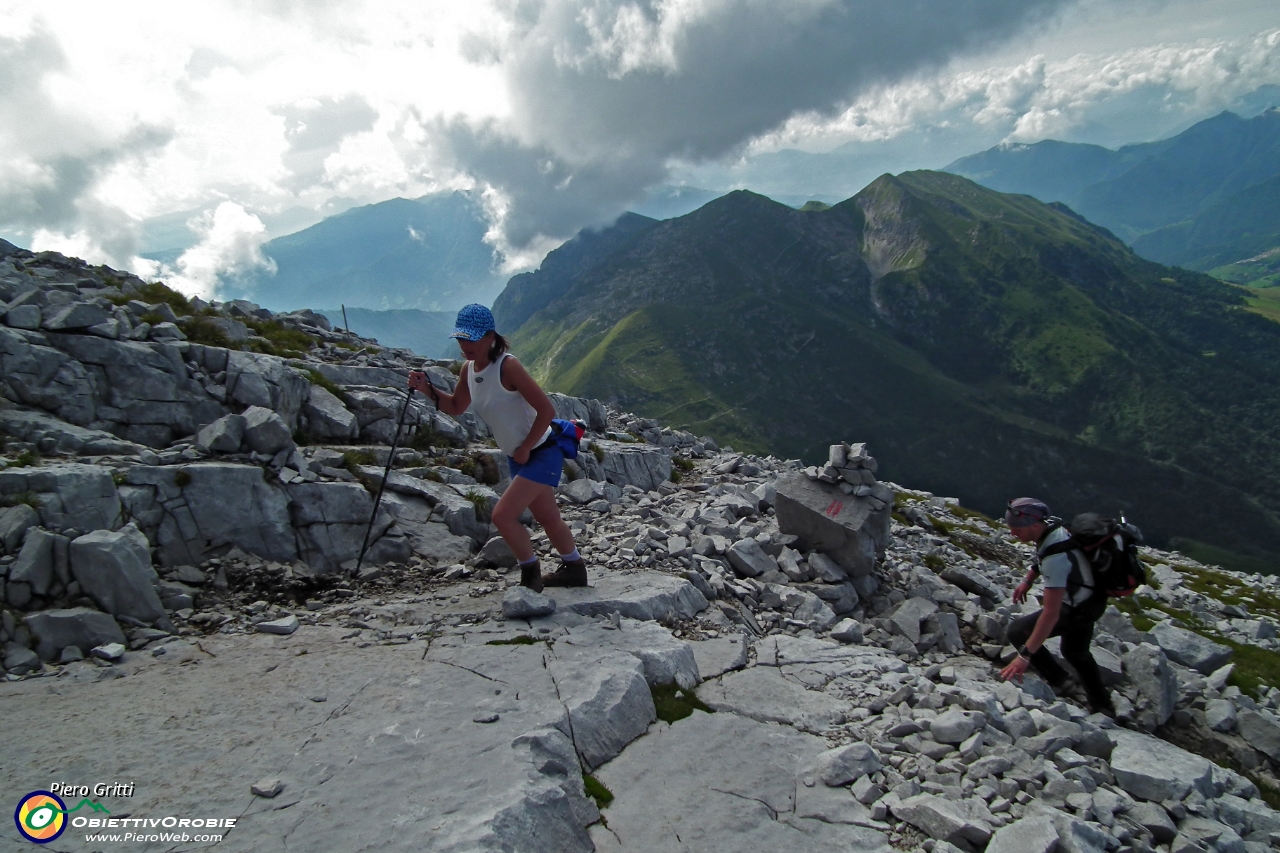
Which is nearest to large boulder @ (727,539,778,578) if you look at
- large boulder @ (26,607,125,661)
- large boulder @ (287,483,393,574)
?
large boulder @ (287,483,393,574)

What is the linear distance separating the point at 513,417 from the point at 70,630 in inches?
237

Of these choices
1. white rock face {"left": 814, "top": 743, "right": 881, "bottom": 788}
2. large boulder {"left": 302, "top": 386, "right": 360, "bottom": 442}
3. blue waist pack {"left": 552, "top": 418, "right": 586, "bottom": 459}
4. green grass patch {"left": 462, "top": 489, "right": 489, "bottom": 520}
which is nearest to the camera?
white rock face {"left": 814, "top": 743, "right": 881, "bottom": 788}

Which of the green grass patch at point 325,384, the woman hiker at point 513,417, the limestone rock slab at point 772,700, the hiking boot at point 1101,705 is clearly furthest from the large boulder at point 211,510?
the hiking boot at point 1101,705

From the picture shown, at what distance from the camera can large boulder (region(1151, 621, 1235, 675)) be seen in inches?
581

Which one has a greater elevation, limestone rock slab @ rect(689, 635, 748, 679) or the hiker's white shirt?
the hiker's white shirt

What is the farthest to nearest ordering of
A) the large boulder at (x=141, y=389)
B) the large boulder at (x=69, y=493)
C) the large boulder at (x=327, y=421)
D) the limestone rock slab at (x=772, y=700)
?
the large boulder at (x=327, y=421) < the large boulder at (x=141, y=389) < the large boulder at (x=69, y=493) < the limestone rock slab at (x=772, y=700)

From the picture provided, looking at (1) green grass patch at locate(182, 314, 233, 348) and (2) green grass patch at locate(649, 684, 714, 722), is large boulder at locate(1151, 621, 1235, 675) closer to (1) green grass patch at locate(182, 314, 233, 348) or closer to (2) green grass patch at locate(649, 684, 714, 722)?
(2) green grass patch at locate(649, 684, 714, 722)

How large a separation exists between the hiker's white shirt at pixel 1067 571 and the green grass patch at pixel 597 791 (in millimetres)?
7753

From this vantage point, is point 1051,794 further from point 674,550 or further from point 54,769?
point 54,769

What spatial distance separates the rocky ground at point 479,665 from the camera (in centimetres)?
534

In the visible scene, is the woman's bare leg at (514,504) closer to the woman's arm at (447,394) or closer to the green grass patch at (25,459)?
the woman's arm at (447,394)

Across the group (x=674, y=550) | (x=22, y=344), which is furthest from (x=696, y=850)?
(x=22, y=344)

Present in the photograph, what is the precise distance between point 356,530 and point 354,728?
6.53 metres

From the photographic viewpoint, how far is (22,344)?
40.6 ft
